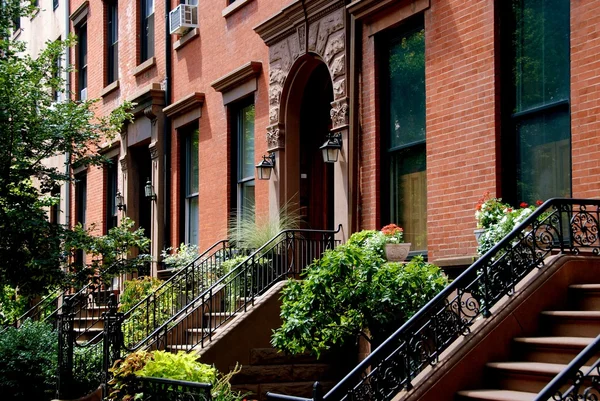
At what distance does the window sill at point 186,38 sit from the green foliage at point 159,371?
9432 mm

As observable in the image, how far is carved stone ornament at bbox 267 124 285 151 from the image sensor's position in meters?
14.6

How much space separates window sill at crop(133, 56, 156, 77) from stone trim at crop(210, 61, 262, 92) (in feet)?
11.3

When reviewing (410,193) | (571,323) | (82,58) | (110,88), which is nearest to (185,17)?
(110,88)

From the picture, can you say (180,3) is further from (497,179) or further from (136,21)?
(497,179)

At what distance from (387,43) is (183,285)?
5696mm

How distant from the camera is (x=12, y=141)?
14.9 m

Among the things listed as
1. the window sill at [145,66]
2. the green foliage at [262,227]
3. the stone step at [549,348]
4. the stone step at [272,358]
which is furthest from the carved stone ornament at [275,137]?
the stone step at [549,348]

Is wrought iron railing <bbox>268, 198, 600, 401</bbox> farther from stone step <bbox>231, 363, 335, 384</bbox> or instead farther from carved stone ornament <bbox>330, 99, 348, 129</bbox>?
carved stone ornament <bbox>330, 99, 348, 129</bbox>

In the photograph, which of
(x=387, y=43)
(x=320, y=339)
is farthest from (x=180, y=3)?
(x=320, y=339)

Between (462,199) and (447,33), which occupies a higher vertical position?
(447,33)

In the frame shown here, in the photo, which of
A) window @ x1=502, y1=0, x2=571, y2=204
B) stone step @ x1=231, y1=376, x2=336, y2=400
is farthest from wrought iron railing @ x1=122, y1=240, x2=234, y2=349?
window @ x1=502, y1=0, x2=571, y2=204

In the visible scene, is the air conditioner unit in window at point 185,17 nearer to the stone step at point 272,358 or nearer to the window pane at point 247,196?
the window pane at point 247,196

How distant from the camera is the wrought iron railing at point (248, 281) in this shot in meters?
12.3

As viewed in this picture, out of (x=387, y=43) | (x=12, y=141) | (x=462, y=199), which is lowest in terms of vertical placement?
(x=462, y=199)
